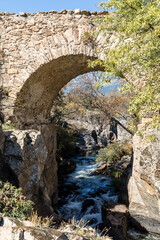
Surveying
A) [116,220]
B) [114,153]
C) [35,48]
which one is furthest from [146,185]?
[114,153]

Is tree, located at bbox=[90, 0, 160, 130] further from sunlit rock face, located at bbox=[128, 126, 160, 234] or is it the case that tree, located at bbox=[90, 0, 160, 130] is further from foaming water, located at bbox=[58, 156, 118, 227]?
foaming water, located at bbox=[58, 156, 118, 227]

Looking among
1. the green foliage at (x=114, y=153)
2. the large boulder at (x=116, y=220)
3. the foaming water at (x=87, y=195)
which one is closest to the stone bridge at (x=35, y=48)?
the foaming water at (x=87, y=195)

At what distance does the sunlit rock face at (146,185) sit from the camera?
15.6 feet

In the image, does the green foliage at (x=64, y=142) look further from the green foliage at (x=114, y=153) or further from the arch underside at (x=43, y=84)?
the arch underside at (x=43, y=84)

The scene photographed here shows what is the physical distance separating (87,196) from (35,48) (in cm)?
571

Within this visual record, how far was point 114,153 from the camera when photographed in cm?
1066

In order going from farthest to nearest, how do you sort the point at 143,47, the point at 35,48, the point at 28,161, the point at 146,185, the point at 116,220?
the point at 35,48, the point at 146,185, the point at 116,220, the point at 28,161, the point at 143,47

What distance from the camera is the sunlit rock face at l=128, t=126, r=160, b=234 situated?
15.6ft

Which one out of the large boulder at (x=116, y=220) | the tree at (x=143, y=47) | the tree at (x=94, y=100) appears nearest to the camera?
the tree at (x=143, y=47)

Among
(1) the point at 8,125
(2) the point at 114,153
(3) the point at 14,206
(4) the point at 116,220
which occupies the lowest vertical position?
(4) the point at 116,220

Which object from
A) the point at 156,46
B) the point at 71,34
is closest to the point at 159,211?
the point at 156,46

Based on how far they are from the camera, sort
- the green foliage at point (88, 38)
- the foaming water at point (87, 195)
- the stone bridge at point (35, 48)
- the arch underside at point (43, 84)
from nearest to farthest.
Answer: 1. the green foliage at point (88, 38)
2. the stone bridge at point (35, 48)
3. the arch underside at point (43, 84)
4. the foaming water at point (87, 195)

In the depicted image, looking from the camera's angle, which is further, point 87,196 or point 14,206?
point 87,196

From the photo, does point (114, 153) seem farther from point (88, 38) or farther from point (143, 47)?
point (143, 47)
